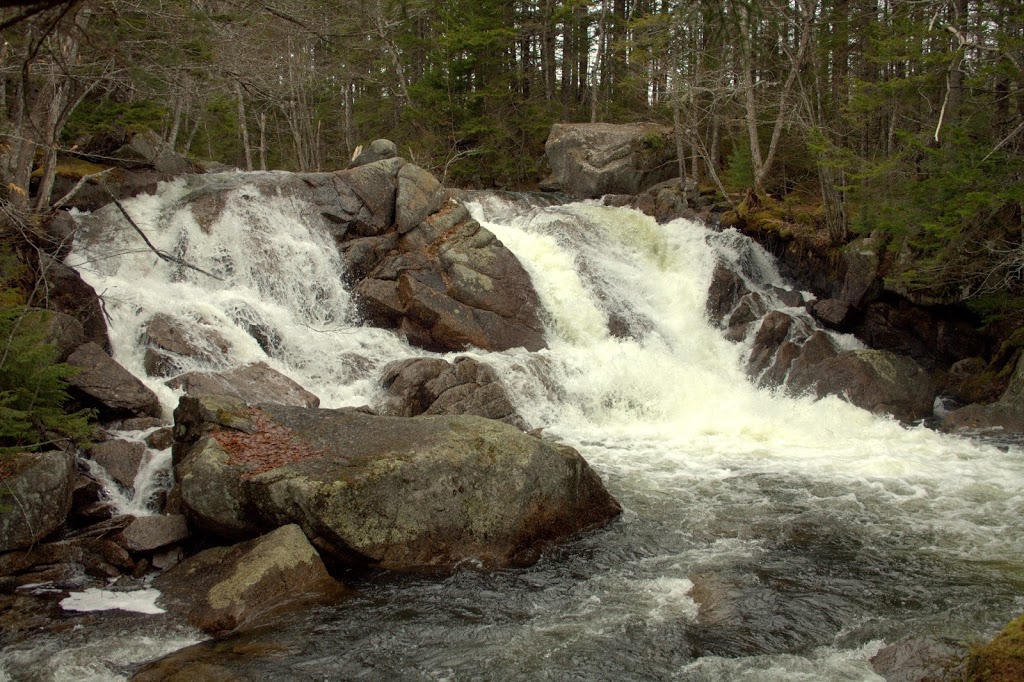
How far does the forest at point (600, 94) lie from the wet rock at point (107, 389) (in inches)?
92.3

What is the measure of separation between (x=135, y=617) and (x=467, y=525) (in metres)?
3.19

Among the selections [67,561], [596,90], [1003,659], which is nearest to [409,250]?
[67,561]

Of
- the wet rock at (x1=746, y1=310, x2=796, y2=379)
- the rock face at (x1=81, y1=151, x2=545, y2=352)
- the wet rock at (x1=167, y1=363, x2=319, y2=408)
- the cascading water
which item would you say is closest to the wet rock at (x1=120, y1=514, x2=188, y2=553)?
the cascading water

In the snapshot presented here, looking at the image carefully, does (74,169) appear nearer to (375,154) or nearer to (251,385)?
(375,154)

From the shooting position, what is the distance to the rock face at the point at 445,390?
13.0m

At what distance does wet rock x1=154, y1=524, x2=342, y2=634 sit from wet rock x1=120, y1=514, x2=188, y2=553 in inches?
15.5

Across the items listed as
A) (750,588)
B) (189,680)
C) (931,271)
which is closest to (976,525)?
(750,588)

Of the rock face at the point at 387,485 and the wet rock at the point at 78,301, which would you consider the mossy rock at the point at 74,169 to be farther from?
the rock face at the point at 387,485

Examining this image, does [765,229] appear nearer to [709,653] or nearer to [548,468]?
[548,468]

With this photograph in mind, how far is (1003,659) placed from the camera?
12.7 ft

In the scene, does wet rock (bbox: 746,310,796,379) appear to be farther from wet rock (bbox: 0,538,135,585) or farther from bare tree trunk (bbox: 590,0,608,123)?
bare tree trunk (bbox: 590,0,608,123)

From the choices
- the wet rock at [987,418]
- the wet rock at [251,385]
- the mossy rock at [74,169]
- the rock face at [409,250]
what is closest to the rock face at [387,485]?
the wet rock at [251,385]

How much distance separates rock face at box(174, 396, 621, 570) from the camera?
25.7 feet

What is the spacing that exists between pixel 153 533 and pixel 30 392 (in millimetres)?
2230
